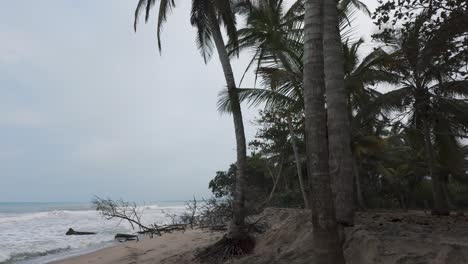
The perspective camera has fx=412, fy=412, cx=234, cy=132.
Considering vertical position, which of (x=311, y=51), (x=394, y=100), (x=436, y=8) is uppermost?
(x=394, y=100)

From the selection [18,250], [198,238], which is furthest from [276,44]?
[18,250]

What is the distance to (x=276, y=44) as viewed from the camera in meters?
9.69

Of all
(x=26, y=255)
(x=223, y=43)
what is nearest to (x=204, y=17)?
(x=223, y=43)

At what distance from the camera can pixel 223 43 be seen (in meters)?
10.5

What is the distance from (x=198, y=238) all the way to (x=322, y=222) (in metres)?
9.83

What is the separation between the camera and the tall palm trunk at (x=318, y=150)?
172 inches

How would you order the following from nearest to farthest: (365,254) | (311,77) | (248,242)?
(311,77), (365,254), (248,242)

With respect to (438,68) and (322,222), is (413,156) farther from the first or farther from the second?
(322,222)

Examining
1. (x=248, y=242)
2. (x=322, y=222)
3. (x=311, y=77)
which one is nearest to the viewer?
(x=322, y=222)

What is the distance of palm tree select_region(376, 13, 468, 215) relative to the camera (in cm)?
669

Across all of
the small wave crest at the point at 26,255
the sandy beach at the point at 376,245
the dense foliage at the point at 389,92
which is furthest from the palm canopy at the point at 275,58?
the small wave crest at the point at 26,255

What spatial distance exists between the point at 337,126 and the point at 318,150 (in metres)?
2.65

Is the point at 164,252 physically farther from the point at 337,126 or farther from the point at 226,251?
the point at 337,126

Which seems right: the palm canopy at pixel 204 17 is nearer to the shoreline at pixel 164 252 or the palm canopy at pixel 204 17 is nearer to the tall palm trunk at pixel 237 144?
the tall palm trunk at pixel 237 144
